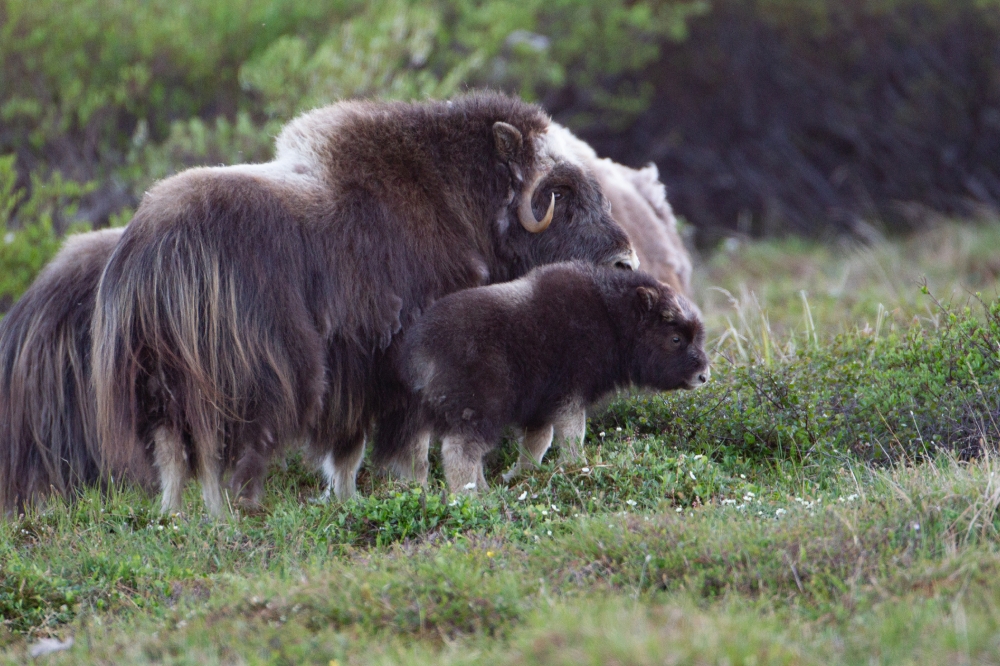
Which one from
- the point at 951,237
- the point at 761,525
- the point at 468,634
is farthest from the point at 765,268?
the point at 468,634

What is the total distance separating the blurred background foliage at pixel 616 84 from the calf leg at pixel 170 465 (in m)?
3.65

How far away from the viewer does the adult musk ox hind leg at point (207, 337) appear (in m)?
3.24

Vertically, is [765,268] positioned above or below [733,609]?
below

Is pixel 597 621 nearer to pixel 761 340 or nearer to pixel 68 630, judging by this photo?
pixel 68 630

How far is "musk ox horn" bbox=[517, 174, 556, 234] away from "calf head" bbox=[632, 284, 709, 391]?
0.47 m

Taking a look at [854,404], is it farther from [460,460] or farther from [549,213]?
[460,460]

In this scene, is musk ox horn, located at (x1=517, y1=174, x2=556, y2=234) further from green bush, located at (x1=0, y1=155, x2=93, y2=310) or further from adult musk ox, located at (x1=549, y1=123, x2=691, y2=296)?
green bush, located at (x1=0, y1=155, x2=93, y2=310)

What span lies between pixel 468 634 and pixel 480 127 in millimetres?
1979

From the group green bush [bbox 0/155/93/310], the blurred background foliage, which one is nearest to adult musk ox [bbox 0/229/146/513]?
green bush [bbox 0/155/93/310]

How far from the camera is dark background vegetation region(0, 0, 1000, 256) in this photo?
714cm

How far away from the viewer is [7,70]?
7.26m

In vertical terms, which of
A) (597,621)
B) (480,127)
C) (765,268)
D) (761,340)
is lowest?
(765,268)

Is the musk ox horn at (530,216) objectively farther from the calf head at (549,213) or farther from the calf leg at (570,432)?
the calf leg at (570,432)

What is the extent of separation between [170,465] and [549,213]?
1.50 metres
